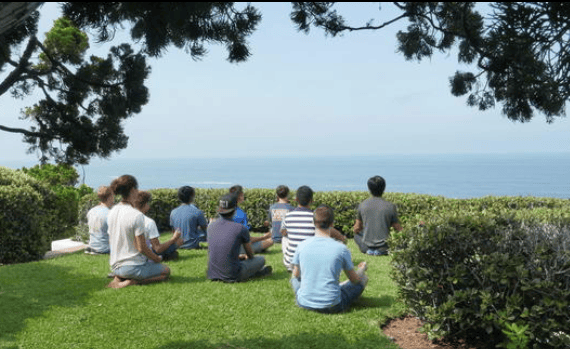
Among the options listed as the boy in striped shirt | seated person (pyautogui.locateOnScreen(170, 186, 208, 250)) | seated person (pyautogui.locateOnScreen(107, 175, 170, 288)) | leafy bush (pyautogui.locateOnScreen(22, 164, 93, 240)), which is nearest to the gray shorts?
seated person (pyautogui.locateOnScreen(107, 175, 170, 288))

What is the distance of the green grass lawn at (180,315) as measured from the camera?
16.6 ft

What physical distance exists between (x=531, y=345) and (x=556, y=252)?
87 centimetres

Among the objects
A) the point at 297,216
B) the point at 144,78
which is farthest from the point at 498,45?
the point at 144,78

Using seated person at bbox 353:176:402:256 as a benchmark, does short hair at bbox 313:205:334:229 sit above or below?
above

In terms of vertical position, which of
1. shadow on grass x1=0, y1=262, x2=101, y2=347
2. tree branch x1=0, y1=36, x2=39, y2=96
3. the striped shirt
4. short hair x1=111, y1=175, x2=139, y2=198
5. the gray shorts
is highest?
tree branch x1=0, y1=36, x2=39, y2=96

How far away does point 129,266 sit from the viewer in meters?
7.13

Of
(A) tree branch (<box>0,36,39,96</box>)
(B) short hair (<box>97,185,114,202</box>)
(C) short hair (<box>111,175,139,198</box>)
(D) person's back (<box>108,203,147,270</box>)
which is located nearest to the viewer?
(D) person's back (<box>108,203,147,270</box>)

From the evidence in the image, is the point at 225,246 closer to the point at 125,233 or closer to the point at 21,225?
the point at 125,233

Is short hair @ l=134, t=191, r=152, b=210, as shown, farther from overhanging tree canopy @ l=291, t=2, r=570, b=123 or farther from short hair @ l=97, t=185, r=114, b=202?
overhanging tree canopy @ l=291, t=2, r=570, b=123

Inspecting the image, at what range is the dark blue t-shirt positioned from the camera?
23.4 ft

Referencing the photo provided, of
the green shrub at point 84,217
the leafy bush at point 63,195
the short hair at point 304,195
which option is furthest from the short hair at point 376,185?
the leafy bush at point 63,195

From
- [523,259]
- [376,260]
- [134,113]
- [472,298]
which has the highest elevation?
[134,113]

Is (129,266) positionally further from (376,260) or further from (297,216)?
(376,260)

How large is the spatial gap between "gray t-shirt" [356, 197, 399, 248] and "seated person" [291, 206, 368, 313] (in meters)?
3.93
